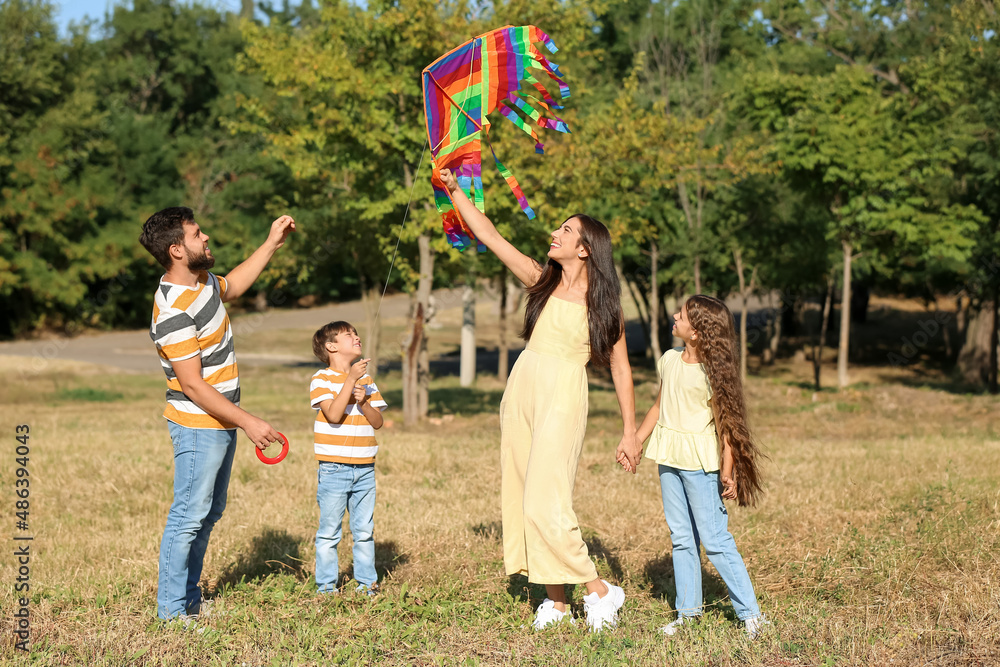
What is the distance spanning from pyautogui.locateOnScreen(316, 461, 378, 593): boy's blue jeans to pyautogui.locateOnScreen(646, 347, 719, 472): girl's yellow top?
1.60 meters

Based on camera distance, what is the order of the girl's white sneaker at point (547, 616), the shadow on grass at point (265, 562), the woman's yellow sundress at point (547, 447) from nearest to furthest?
1. the woman's yellow sundress at point (547, 447)
2. the girl's white sneaker at point (547, 616)
3. the shadow on grass at point (265, 562)

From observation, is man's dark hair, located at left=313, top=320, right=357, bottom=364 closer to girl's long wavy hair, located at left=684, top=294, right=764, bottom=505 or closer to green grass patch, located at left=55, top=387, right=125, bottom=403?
girl's long wavy hair, located at left=684, top=294, right=764, bottom=505

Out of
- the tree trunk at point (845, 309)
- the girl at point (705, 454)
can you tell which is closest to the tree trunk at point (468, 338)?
the tree trunk at point (845, 309)

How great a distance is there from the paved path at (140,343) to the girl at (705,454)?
610 inches

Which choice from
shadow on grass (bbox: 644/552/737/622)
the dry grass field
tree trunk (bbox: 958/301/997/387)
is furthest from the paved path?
shadow on grass (bbox: 644/552/737/622)

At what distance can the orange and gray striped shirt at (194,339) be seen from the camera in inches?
166

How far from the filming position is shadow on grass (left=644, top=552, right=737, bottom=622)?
197 inches

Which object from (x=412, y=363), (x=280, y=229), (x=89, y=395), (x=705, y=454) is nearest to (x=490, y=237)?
(x=280, y=229)

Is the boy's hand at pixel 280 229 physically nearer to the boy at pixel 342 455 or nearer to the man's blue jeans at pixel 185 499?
the boy at pixel 342 455

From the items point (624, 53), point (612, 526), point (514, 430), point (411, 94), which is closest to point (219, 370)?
point (514, 430)

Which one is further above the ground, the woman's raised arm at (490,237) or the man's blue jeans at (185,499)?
the woman's raised arm at (490,237)

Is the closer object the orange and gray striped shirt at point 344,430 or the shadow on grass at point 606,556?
the orange and gray striped shirt at point 344,430

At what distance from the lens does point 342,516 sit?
4969mm

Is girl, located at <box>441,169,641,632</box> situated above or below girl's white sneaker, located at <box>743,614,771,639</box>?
above
